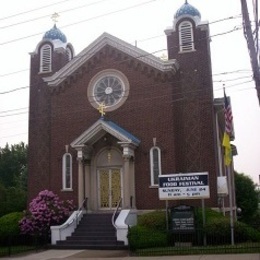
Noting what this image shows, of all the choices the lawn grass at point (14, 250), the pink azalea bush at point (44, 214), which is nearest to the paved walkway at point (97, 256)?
the lawn grass at point (14, 250)

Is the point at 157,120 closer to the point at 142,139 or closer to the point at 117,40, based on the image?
the point at 142,139

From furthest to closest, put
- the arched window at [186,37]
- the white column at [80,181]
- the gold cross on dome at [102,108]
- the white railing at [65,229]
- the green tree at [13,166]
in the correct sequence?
the green tree at [13,166]
the arched window at [186,37]
the gold cross on dome at [102,108]
the white column at [80,181]
the white railing at [65,229]

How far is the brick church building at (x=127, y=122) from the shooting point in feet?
79.5

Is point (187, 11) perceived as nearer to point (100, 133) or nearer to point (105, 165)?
point (100, 133)

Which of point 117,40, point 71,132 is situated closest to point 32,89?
point 71,132

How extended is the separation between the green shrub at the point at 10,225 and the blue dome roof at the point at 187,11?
47.3ft

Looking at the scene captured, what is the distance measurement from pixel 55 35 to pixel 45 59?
1.83 meters

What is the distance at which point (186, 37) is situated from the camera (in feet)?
85.8

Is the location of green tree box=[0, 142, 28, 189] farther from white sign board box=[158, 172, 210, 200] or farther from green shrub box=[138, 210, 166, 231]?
white sign board box=[158, 172, 210, 200]

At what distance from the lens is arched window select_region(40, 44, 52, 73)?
2895 cm

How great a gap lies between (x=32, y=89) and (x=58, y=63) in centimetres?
230

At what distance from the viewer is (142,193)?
2427 cm

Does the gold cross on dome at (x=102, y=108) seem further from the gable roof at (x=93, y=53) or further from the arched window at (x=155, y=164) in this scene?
the arched window at (x=155, y=164)

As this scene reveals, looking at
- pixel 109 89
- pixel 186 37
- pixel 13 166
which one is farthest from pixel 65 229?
pixel 13 166
